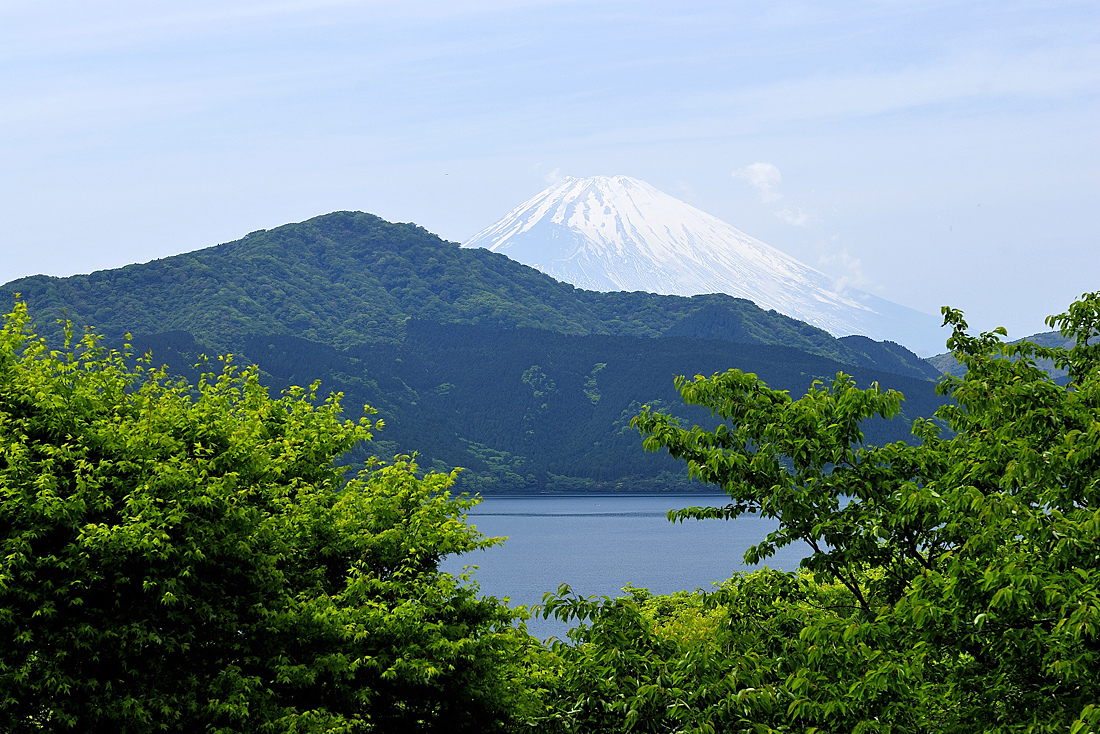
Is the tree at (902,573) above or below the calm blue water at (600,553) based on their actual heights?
above

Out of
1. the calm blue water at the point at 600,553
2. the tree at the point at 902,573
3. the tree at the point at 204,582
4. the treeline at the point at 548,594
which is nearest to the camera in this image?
the tree at the point at 902,573

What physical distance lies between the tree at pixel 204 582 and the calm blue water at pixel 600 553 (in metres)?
33.9

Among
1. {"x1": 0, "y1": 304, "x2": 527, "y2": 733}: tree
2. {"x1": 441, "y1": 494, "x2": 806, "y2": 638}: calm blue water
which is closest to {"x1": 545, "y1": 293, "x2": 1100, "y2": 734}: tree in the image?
{"x1": 0, "y1": 304, "x2": 527, "y2": 733}: tree

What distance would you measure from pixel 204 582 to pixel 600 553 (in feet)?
329

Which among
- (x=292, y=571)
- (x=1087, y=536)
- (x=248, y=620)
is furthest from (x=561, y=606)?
(x=292, y=571)

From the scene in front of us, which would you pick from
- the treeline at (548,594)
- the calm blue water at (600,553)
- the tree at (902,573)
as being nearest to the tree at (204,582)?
the treeline at (548,594)

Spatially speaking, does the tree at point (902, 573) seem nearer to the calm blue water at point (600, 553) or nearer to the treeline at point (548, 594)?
the treeline at point (548, 594)

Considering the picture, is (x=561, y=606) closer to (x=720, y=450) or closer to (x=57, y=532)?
(x=720, y=450)

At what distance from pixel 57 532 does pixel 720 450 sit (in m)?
8.19

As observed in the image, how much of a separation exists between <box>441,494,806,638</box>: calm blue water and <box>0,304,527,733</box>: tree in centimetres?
3393

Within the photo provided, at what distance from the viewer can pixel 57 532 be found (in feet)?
38.3

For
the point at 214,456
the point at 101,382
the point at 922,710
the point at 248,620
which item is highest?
the point at 101,382

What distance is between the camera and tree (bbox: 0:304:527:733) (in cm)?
1128

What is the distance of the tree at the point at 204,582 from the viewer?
11.3 meters
